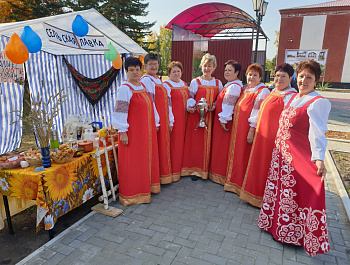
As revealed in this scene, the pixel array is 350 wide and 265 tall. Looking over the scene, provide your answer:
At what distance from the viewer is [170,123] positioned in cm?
385

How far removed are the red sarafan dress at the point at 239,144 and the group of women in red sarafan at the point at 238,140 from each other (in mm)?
14

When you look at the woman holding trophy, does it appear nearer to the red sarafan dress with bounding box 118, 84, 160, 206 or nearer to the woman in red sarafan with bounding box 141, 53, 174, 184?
the woman in red sarafan with bounding box 141, 53, 174, 184

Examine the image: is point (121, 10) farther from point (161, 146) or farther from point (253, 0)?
point (161, 146)

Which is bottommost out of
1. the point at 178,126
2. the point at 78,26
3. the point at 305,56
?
the point at 178,126

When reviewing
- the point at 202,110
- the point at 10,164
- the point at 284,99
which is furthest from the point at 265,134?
the point at 10,164

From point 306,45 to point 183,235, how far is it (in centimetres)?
2519

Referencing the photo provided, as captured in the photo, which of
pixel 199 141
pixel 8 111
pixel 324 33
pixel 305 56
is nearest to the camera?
pixel 199 141

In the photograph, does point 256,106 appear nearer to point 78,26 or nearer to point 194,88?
point 194,88

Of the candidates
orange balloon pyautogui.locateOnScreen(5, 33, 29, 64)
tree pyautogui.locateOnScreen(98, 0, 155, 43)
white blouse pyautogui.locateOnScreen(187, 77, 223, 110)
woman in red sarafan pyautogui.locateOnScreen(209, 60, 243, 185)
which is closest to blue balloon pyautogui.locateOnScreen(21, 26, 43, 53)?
orange balloon pyautogui.locateOnScreen(5, 33, 29, 64)

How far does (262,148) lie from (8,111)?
4894 mm

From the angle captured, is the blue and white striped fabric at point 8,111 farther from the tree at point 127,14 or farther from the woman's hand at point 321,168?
the tree at point 127,14

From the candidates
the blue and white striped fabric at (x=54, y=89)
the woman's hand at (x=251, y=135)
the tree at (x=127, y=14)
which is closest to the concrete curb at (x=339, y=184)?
the woman's hand at (x=251, y=135)

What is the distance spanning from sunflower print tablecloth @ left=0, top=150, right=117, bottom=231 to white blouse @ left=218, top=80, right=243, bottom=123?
6.85 ft

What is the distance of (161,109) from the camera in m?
3.70
